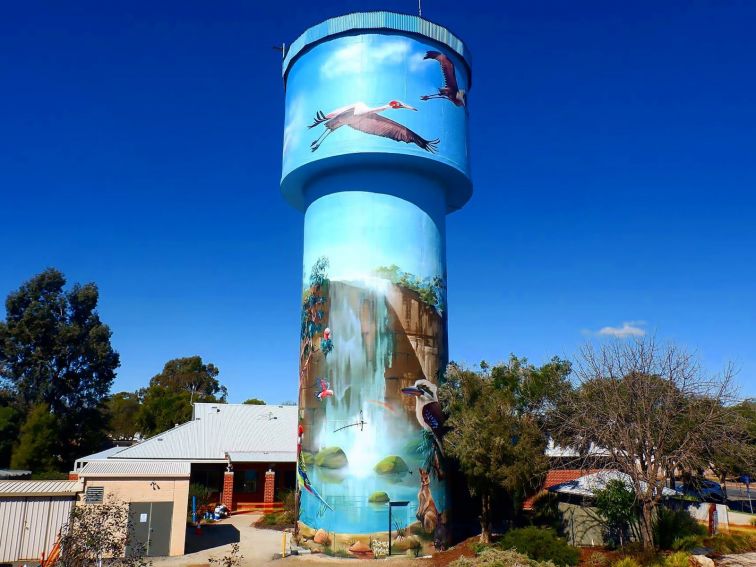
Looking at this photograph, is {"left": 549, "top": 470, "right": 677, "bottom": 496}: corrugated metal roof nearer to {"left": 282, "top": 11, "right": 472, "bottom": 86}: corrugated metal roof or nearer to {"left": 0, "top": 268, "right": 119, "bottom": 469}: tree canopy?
{"left": 282, "top": 11, "right": 472, "bottom": 86}: corrugated metal roof

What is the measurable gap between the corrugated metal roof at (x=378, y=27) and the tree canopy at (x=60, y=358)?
110ft

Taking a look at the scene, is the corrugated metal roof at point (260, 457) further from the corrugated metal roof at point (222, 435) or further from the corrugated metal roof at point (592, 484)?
the corrugated metal roof at point (592, 484)

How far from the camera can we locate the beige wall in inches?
856

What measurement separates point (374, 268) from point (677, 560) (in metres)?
14.5

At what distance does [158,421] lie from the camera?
2277 inches

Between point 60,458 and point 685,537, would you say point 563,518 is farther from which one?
point 60,458

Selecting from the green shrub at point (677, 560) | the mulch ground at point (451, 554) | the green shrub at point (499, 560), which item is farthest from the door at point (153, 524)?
the green shrub at point (677, 560)

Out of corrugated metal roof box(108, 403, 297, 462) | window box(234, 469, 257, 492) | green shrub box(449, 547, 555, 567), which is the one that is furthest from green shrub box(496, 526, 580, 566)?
corrugated metal roof box(108, 403, 297, 462)

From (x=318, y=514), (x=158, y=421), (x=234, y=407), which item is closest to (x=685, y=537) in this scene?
(x=318, y=514)

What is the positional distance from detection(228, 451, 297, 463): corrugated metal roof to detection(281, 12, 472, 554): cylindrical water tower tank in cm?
956

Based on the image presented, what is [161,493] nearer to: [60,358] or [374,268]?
[374,268]

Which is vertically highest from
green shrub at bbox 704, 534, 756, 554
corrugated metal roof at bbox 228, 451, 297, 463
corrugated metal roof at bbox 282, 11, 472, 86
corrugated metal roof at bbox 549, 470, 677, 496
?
corrugated metal roof at bbox 282, 11, 472, 86

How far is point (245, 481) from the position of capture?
114 feet

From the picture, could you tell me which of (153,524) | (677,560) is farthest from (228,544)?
(677,560)
